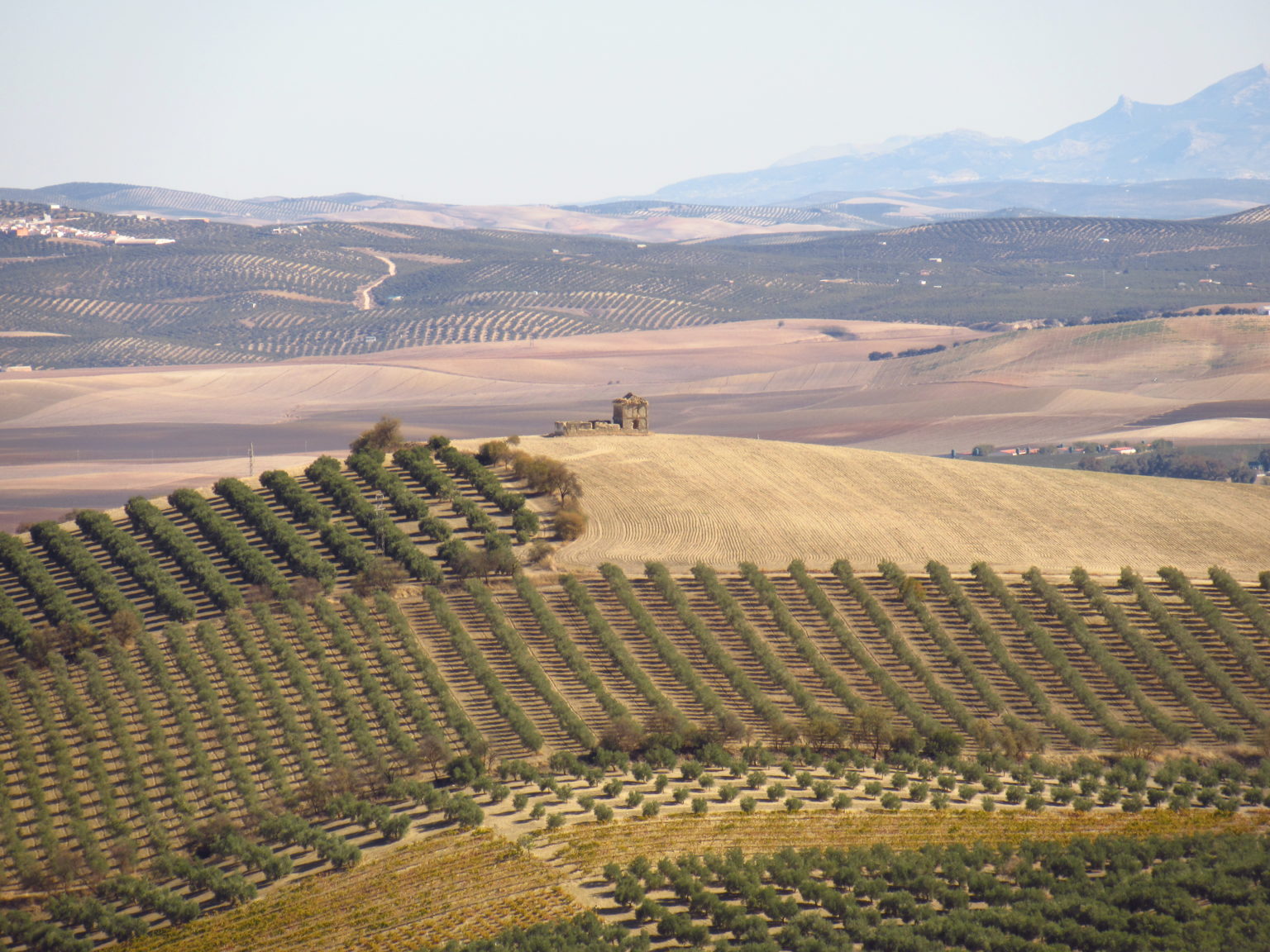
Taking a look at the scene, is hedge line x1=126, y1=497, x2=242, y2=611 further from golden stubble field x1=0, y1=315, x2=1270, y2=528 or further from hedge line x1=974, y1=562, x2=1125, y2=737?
golden stubble field x1=0, y1=315, x2=1270, y2=528

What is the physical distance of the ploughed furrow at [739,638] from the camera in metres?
50.8

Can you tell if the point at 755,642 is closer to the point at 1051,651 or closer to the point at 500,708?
the point at 500,708

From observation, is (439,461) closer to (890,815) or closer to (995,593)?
(995,593)

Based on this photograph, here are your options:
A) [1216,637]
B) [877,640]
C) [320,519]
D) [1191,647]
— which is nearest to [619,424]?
[320,519]

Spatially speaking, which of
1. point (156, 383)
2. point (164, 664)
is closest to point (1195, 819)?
point (164, 664)

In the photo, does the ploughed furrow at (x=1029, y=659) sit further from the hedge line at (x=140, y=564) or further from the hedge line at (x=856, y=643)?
the hedge line at (x=140, y=564)

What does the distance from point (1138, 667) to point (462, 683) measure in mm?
23534

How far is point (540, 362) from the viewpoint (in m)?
198

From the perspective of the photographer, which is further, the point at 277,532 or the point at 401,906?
the point at 277,532

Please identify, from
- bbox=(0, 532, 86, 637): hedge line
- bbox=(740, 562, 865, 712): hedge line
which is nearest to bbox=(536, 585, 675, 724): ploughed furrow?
bbox=(740, 562, 865, 712): hedge line

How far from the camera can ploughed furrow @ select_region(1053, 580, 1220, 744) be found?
4841 cm

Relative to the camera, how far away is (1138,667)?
52.4 m

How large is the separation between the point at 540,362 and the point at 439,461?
122 meters

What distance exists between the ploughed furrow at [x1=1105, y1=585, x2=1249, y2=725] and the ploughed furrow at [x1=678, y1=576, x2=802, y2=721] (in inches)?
503
